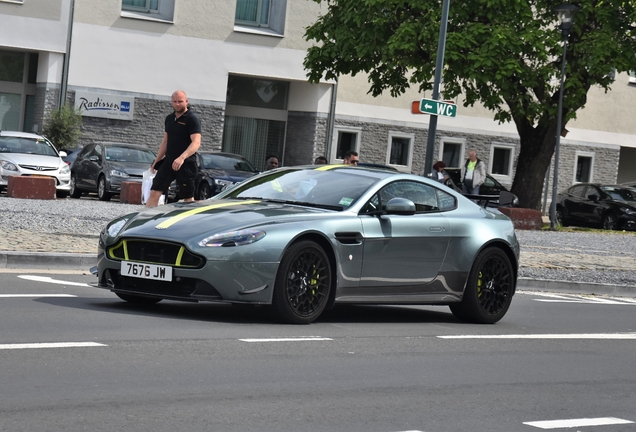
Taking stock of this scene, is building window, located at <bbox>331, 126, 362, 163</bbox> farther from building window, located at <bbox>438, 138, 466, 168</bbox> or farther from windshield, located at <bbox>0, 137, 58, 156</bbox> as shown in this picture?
windshield, located at <bbox>0, 137, 58, 156</bbox>

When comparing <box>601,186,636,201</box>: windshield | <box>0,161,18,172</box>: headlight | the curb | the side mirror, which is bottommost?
the curb

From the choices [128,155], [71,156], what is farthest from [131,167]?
[71,156]

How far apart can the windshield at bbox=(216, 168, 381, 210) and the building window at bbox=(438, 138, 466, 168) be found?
35.5 meters

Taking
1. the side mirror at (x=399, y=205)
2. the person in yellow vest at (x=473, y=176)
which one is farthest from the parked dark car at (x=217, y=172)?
the side mirror at (x=399, y=205)

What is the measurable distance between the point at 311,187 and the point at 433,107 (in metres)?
10.8

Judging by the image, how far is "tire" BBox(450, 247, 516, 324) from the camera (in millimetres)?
11445

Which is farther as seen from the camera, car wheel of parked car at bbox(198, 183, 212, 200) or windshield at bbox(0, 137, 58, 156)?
car wheel of parked car at bbox(198, 183, 212, 200)

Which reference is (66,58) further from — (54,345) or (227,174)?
(54,345)

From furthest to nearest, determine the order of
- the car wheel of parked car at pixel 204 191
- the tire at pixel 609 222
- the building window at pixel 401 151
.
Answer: the building window at pixel 401 151
the tire at pixel 609 222
the car wheel of parked car at pixel 204 191

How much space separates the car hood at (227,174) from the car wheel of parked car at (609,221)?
1143 cm

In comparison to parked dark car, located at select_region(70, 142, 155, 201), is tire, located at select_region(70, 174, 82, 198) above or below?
below

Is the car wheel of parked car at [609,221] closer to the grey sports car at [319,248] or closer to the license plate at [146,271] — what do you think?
the grey sports car at [319,248]

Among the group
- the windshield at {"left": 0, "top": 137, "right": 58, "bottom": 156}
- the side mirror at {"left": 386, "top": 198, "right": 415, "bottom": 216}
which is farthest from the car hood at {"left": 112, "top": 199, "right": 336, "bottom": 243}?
the windshield at {"left": 0, "top": 137, "right": 58, "bottom": 156}

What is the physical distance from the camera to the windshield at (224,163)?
3144cm
